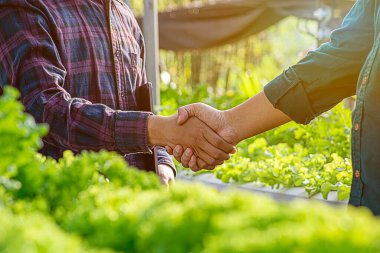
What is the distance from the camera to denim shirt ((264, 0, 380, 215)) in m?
2.28

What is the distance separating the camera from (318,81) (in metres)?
2.79

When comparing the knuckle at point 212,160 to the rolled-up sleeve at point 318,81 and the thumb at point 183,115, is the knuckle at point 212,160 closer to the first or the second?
the thumb at point 183,115

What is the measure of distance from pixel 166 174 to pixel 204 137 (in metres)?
0.42

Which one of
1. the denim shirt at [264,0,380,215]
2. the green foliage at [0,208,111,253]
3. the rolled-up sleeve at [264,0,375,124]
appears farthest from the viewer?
the rolled-up sleeve at [264,0,375,124]

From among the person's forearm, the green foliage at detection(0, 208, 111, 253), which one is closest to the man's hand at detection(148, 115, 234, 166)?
the person's forearm

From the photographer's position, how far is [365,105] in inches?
90.4

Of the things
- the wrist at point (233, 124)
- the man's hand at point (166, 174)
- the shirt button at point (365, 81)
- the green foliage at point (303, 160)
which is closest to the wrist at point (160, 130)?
the man's hand at point (166, 174)

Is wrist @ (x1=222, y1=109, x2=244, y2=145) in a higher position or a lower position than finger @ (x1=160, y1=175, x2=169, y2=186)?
higher

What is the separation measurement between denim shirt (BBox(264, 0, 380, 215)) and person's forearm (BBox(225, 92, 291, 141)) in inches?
5.8

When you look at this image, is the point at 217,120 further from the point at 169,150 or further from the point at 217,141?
the point at 169,150

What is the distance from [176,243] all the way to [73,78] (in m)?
1.72

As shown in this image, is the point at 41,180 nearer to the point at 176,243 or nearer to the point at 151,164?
the point at 176,243

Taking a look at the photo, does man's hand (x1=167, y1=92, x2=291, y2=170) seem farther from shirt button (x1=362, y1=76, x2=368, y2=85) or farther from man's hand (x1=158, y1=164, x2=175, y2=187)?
shirt button (x1=362, y1=76, x2=368, y2=85)

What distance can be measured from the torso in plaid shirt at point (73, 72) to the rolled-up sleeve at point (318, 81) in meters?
0.57
